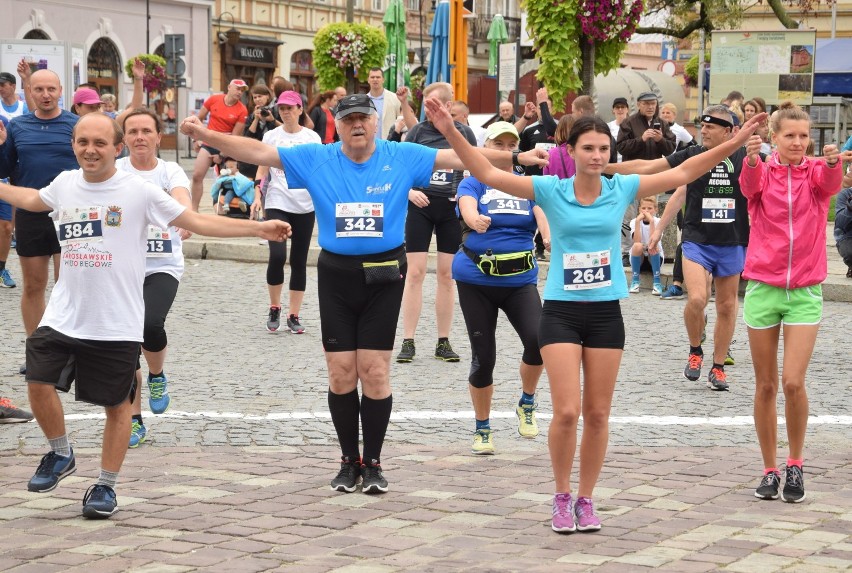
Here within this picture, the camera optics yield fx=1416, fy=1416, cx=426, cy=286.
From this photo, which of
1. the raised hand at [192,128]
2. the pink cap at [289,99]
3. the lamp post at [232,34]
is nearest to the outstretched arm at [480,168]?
the raised hand at [192,128]

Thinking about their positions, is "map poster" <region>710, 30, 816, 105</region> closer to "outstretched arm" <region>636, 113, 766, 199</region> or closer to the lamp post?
"outstretched arm" <region>636, 113, 766, 199</region>

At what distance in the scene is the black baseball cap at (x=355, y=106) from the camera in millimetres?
6738

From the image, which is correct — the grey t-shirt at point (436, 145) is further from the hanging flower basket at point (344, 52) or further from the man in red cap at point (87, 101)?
the hanging flower basket at point (344, 52)

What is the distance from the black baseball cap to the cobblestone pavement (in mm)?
1798

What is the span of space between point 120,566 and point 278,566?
59 cm

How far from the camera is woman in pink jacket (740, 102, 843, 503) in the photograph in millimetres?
6754

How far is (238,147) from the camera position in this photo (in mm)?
6652

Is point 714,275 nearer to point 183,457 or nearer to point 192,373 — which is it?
point 192,373

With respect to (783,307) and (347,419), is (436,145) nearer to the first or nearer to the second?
(347,419)

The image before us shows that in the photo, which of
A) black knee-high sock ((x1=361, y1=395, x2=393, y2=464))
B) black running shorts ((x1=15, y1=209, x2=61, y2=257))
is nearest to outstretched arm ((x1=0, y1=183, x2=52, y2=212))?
black knee-high sock ((x1=361, y1=395, x2=393, y2=464))

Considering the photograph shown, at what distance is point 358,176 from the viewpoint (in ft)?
22.2

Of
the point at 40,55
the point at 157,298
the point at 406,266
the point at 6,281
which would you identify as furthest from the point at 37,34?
the point at 406,266

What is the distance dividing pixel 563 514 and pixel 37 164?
510cm

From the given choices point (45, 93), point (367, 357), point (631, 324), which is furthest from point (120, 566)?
point (631, 324)
